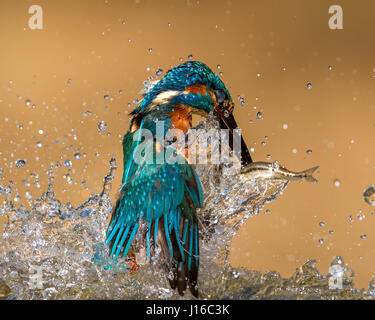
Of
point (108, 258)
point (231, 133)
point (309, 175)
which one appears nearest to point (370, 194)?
point (309, 175)

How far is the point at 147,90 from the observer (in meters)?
1.48

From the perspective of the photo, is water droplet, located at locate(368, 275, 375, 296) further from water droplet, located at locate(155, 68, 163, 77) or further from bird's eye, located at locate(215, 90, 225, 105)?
water droplet, located at locate(155, 68, 163, 77)

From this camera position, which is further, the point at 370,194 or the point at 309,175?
the point at 370,194

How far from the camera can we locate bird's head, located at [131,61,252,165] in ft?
4.35

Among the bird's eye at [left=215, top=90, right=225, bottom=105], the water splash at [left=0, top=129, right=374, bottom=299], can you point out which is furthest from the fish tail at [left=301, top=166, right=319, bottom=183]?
the bird's eye at [left=215, top=90, right=225, bottom=105]

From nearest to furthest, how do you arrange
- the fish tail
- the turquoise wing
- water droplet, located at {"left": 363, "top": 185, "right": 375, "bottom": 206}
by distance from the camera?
the turquoise wing, the fish tail, water droplet, located at {"left": 363, "top": 185, "right": 375, "bottom": 206}

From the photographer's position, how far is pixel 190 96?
4.45 ft

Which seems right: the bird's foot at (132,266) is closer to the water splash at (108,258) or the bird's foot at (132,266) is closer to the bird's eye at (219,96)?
the water splash at (108,258)

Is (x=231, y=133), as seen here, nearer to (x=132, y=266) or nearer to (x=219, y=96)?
(x=219, y=96)

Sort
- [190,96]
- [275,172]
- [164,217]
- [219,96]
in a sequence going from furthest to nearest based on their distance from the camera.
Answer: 1. [219,96]
2. [190,96]
3. [275,172]
4. [164,217]
